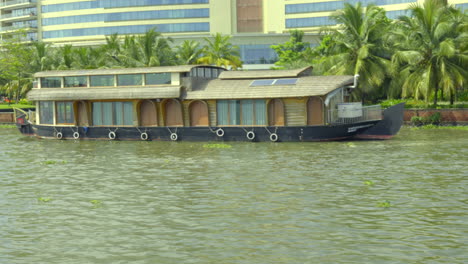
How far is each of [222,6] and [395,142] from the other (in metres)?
63.5

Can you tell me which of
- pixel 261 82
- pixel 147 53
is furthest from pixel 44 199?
pixel 147 53

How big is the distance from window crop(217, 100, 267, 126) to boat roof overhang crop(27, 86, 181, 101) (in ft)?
9.67

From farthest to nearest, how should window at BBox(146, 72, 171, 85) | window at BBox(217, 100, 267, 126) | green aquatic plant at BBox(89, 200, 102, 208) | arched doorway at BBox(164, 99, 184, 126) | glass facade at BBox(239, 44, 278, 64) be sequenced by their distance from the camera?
glass facade at BBox(239, 44, 278, 64) → arched doorway at BBox(164, 99, 184, 126) → window at BBox(146, 72, 171, 85) → window at BBox(217, 100, 267, 126) → green aquatic plant at BBox(89, 200, 102, 208)

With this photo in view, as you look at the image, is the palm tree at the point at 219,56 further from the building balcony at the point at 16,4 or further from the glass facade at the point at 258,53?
the building balcony at the point at 16,4

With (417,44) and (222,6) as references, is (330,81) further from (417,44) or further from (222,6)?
(222,6)

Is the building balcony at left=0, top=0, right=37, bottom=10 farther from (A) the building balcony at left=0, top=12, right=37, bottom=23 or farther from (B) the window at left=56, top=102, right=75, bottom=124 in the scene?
(B) the window at left=56, top=102, right=75, bottom=124

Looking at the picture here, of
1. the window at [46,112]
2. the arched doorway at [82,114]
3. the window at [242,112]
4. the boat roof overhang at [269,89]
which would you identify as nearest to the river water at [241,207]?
the boat roof overhang at [269,89]

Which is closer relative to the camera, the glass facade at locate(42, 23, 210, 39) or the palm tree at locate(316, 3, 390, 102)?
the palm tree at locate(316, 3, 390, 102)

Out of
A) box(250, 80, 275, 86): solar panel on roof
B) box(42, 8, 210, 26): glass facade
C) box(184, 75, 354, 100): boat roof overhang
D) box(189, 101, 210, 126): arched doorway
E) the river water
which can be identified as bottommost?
the river water

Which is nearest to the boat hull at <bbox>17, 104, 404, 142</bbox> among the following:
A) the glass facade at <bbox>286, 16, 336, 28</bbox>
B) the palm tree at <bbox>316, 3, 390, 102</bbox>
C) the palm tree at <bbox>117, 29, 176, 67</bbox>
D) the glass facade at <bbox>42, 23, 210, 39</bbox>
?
the palm tree at <bbox>316, 3, 390, 102</bbox>

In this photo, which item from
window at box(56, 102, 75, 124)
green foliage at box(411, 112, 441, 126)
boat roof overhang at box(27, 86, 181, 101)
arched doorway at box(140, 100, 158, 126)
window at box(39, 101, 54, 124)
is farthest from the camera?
green foliage at box(411, 112, 441, 126)

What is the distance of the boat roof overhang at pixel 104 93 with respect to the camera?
119 feet

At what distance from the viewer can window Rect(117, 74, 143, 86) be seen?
1481 inches

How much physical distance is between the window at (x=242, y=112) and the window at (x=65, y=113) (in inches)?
445
